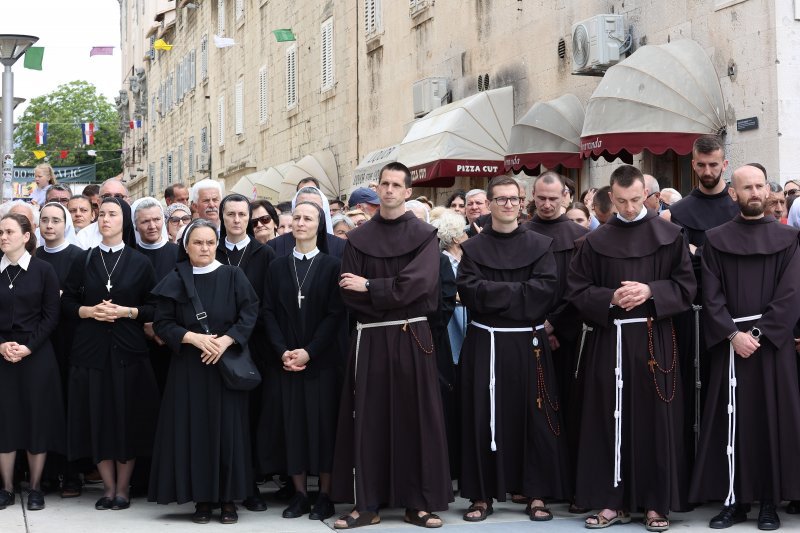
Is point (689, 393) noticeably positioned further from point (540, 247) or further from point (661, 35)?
point (661, 35)

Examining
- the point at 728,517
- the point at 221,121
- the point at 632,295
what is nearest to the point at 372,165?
the point at 632,295

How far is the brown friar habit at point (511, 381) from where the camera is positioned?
753 centimetres

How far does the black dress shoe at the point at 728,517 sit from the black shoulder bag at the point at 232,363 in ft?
9.29

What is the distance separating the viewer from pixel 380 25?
22.9 meters

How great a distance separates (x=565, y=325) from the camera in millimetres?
7973

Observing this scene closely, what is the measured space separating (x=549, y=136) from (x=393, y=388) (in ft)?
27.0

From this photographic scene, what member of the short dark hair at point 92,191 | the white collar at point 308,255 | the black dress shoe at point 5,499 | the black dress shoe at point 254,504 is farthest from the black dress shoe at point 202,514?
the short dark hair at point 92,191

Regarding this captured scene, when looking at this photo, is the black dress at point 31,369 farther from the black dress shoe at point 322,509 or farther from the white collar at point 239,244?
the black dress shoe at point 322,509

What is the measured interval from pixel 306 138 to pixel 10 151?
11.6 metres

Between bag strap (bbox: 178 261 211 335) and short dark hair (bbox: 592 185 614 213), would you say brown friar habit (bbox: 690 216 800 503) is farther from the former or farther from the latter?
bag strap (bbox: 178 261 211 335)

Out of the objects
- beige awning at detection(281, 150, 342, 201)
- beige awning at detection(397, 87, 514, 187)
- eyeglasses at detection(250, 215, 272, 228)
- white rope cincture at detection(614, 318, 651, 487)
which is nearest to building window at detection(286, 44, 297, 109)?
beige awning at detection(281, 150, 342, 201)

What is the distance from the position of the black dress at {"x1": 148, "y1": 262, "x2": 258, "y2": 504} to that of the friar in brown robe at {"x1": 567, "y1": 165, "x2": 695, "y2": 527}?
206cm

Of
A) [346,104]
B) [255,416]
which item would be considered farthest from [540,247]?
[346,104]

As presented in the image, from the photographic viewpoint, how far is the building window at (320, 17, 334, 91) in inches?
1017
